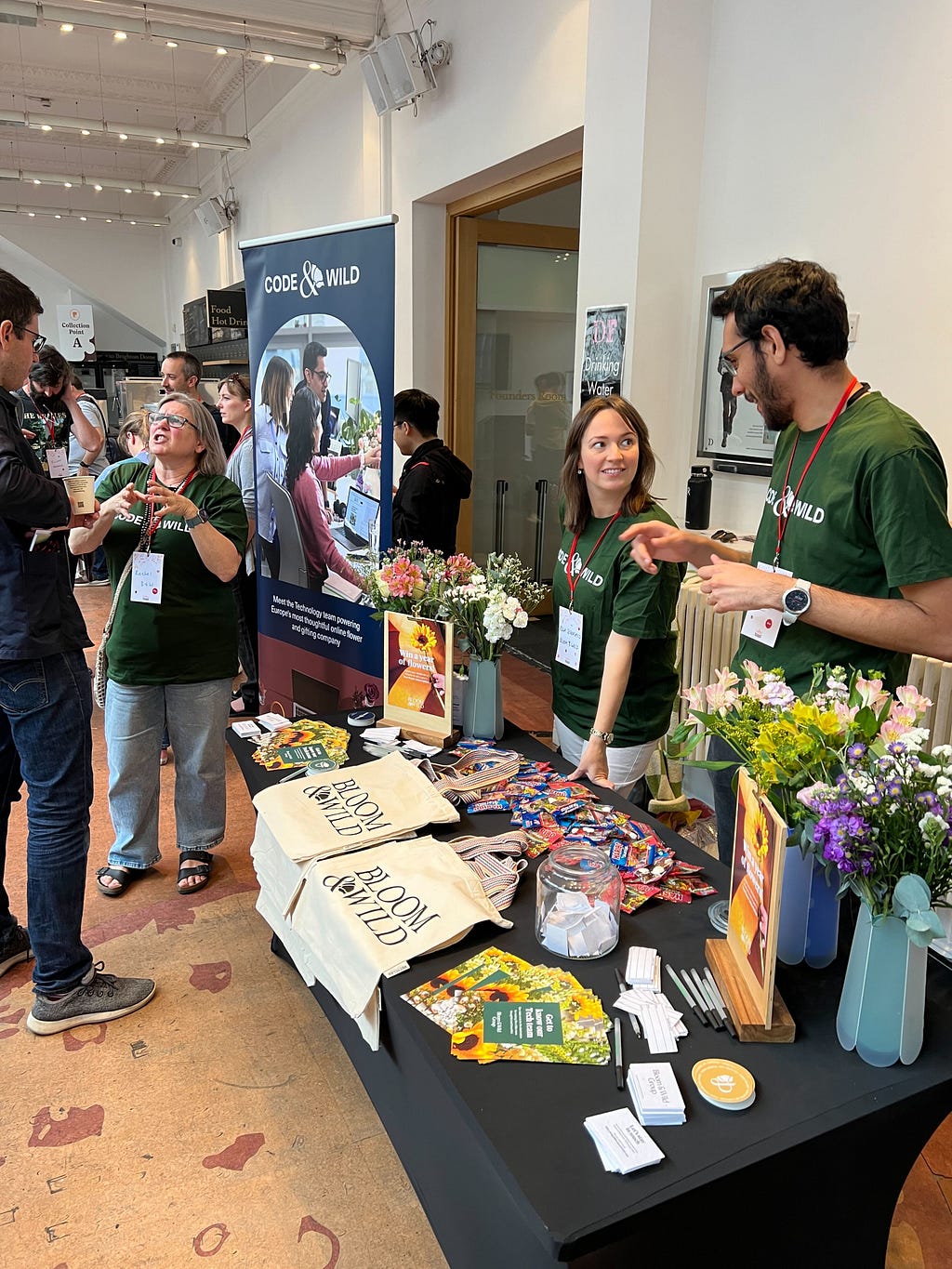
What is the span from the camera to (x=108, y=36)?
7.35 m

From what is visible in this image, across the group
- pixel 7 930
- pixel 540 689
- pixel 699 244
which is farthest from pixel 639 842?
pixel 540 689

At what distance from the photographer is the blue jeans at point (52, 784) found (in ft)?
6.81

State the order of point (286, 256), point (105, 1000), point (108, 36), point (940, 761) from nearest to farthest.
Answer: point (940, 761)
point (105, 1000)
point (286, 256)
point (108, 36)

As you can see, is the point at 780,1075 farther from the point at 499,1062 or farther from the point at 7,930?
the point at 7,930

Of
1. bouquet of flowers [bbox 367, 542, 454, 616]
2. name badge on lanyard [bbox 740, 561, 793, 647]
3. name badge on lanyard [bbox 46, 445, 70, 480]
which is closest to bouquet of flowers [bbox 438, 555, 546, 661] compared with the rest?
bouquet of flowers [bbox 367, 542, 454, 616]

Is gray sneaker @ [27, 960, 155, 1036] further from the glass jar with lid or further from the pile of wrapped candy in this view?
the glass jar with lid

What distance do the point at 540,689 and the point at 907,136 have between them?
3.19 meters

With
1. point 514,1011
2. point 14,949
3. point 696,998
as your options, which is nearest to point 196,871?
point 14,949

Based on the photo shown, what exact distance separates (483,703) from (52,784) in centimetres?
106

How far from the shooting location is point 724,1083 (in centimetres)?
111

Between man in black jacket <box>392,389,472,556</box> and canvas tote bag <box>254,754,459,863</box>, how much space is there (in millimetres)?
2030

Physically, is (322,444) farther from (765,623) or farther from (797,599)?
(797,599)

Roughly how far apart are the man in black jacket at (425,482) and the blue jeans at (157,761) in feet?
4.15

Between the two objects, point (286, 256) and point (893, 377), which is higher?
point (286, 256)
